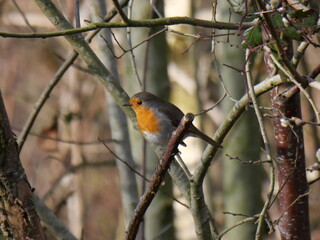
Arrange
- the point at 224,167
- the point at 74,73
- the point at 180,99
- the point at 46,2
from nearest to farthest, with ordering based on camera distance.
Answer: the point at 46,2, the point at 224,167, the point at 180,99, the point at 74,73

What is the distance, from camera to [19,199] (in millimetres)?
2193

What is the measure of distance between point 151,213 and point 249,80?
89.1 inches

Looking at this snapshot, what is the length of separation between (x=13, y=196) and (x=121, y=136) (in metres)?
1.52

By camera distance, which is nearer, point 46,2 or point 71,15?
point 46,2

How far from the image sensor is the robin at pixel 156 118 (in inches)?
131

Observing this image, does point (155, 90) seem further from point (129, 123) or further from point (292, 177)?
point (292, 177)

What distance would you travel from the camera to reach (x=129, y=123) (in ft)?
14.9

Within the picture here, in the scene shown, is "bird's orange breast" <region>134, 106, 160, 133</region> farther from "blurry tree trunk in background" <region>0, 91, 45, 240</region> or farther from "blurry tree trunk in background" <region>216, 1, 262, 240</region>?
"blurry tree trunk in background" <region>0, 91, 45, 240</region>

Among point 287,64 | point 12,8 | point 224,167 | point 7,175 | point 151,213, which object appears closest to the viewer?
point 287,64

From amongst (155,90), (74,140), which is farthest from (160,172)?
(74,140)

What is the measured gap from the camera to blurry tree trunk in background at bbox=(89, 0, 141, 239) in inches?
137

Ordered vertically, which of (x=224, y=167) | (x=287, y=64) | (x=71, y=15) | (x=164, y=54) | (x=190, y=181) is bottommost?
(x=190, y=181)

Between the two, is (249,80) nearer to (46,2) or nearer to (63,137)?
(46,2)

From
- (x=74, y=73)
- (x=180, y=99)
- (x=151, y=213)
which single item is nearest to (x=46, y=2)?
(x=151, y=213)
